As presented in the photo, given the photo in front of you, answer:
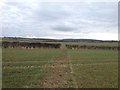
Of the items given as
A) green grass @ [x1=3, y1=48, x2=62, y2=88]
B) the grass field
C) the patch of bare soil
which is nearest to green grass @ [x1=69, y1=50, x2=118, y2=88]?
the grass field

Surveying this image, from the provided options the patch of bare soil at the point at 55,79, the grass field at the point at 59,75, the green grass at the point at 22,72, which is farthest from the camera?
the green grass at the point at 22,72

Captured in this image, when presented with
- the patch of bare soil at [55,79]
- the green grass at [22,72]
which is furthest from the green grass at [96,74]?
the green grass at [22,72]

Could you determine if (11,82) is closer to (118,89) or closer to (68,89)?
(68,89)

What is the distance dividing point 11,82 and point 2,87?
160 cm

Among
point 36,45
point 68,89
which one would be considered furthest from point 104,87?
point 36,45

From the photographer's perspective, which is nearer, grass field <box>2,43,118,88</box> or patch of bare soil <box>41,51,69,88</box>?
patch of bare soil <box>41,51,69,88</box>

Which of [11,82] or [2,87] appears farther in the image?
[11,82]

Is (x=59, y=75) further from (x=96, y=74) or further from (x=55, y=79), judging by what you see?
(x=96, y=74)

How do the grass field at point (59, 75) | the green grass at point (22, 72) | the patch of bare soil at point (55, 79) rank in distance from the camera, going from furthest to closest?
the green grass at point (22, 72) → the grass field at point (59, 75) → the patch of bare soil at point (55, 79)

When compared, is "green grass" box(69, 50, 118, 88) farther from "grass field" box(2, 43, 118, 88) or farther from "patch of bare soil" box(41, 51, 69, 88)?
"patch of bare soil" box(41, 51, 69, 88)

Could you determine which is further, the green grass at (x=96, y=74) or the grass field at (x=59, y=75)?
the green grass at (x=96, y=74)

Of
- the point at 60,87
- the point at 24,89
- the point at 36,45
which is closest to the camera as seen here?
the point at 24,89

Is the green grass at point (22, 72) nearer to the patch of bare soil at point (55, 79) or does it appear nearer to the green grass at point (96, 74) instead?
the patch of bare soil at point (55, 79)

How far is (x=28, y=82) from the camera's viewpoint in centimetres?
1623
